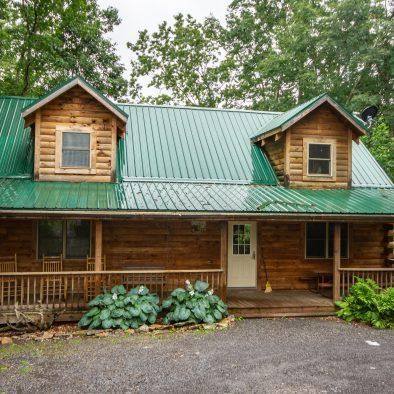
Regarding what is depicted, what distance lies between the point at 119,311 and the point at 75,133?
5.52 m

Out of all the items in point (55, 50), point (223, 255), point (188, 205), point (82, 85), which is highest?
point (55, 50)

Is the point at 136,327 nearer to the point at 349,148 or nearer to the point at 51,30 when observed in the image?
the point at 349,148

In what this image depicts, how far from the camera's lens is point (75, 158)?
11.9 metres

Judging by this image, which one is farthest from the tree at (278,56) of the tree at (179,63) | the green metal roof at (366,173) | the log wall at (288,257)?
the log wall at (288,257)

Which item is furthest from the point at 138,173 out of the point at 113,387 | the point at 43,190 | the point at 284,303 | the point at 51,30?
the point at 51,30

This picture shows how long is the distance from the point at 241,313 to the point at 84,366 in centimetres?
470

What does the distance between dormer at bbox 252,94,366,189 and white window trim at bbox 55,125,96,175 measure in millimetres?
5762

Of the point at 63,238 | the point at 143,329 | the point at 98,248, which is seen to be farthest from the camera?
the point at 63,238

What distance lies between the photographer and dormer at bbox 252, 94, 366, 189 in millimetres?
12922

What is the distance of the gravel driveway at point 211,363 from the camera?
6.29 m

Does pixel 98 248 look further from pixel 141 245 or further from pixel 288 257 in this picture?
pixel 288 257

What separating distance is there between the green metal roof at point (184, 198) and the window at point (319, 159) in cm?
80

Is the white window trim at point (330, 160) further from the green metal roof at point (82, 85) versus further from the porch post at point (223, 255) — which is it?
the green metal roof at point (82, 85)

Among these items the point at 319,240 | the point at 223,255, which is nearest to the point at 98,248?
the point at 223,255
